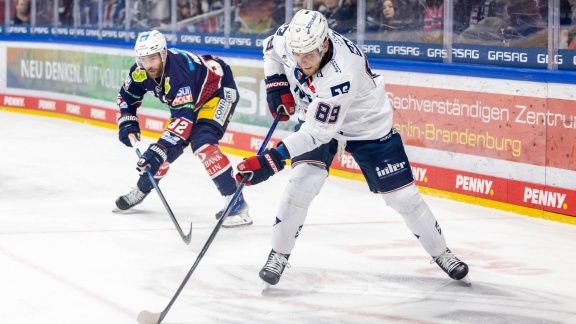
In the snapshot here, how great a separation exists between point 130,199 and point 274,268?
2.41 meters

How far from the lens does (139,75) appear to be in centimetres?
697

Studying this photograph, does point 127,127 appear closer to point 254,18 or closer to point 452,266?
point 452,266

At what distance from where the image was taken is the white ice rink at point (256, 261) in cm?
493

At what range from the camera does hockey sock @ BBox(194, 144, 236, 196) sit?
22.7 feet

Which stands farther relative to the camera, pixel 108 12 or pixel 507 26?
pixel 108 12

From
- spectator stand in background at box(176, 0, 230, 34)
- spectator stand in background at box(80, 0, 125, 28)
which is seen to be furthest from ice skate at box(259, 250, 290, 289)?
spectator stand in background at box(80, 0, 125, 28)

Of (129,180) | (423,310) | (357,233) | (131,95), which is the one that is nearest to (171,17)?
(129,180)

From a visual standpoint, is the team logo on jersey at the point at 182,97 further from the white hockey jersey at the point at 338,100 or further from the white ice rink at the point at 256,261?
the white hockey jersey at the point at 338,100

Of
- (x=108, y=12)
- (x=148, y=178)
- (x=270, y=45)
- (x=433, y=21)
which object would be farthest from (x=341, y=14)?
(x=108, y=12)

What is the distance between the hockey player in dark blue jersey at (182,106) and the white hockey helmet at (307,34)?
1.96 metres

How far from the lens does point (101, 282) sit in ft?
17.9

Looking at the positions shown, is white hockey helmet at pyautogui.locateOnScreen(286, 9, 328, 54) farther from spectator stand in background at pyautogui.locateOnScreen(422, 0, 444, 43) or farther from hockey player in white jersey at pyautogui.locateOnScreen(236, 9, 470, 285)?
spectator stand in background at pyautogui.locateOnScreen(422, 0, 444, 43)

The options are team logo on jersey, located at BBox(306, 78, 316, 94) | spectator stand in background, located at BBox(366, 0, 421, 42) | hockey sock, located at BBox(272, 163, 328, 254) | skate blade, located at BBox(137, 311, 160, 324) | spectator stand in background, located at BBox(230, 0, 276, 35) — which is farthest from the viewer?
spectator stand in background, located at BBox(230, 0, 276, 35)

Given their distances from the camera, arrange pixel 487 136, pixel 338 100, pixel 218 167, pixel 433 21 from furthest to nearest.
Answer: pixel 433 21 < pixel 487 136 < pixel 218 167 < pixel 338 100
